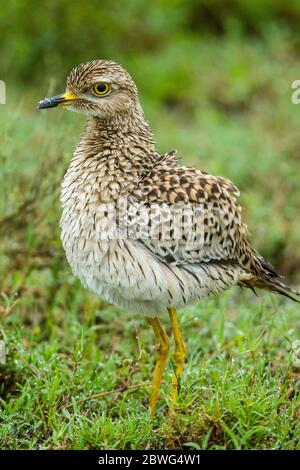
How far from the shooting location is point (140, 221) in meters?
4.00

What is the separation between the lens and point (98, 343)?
5.09 m

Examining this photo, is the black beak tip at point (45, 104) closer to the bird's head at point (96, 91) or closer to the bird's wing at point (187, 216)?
the bird's head at point (96, 91)

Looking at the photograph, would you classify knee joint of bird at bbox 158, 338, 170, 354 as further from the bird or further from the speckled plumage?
the speckled plumage

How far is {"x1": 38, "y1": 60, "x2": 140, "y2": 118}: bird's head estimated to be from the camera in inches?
170

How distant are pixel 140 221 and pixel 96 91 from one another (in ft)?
2.33

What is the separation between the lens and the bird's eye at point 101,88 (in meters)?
4.31

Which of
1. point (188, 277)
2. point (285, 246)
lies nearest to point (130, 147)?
point (188, 277)

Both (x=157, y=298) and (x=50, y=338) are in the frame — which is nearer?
(x=157, y=298)

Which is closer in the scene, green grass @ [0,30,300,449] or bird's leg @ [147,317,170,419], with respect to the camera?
green grass @ [0,30,300,449]

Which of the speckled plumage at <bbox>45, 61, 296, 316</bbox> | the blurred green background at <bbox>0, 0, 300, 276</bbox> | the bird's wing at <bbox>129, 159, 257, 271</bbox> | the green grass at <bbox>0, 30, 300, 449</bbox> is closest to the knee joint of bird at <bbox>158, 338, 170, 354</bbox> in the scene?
the green grass at <bbox>0, 30, 300, 449</bbox>

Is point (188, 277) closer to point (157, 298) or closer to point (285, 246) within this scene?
point (157, 298)

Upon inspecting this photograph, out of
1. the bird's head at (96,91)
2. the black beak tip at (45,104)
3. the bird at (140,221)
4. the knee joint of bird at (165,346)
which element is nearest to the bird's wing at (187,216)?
the bird at (140,221)

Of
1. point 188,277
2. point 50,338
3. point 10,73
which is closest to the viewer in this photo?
point 188,277

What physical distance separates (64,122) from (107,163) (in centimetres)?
104
